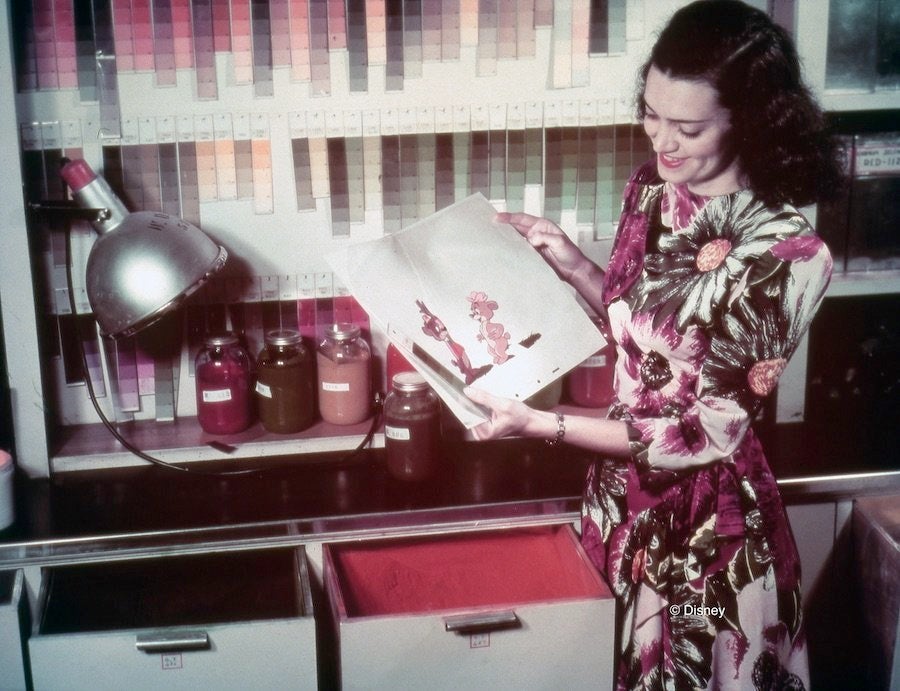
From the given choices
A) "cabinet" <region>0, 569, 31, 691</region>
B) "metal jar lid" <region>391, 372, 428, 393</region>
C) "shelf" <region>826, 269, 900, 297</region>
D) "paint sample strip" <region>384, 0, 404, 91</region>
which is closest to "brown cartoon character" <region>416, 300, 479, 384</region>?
"metal jar lid" <region>391, 372, 428, 393</region>

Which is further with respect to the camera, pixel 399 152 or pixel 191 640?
pixel 399 152

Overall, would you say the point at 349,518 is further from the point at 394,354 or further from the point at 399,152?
the point at 399,152

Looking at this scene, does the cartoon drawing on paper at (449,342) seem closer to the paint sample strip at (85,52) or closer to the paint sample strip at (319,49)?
the paint sample strip at (319,49)

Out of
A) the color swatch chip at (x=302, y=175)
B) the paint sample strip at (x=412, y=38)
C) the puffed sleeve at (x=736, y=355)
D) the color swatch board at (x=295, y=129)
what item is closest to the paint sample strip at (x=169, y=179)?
the color swatch board at (x=295, y=129)

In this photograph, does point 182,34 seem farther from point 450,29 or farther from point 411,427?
point 411,427

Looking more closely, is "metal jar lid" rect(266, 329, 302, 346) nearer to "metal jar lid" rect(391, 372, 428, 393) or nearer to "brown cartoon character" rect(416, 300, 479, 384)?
"metal jar lid" rect(391, 372, 428, 393)

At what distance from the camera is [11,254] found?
1.63m

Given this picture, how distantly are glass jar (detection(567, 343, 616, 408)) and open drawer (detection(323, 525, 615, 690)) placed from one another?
37cm

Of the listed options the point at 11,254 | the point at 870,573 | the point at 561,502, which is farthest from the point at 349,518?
the point at 870,573

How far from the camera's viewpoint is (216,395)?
176 centimetres

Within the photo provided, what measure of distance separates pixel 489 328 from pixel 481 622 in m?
0.46

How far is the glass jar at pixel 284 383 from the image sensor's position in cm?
175

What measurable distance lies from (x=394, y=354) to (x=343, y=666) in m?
0.68

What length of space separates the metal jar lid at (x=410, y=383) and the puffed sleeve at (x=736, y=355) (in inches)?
17.3
